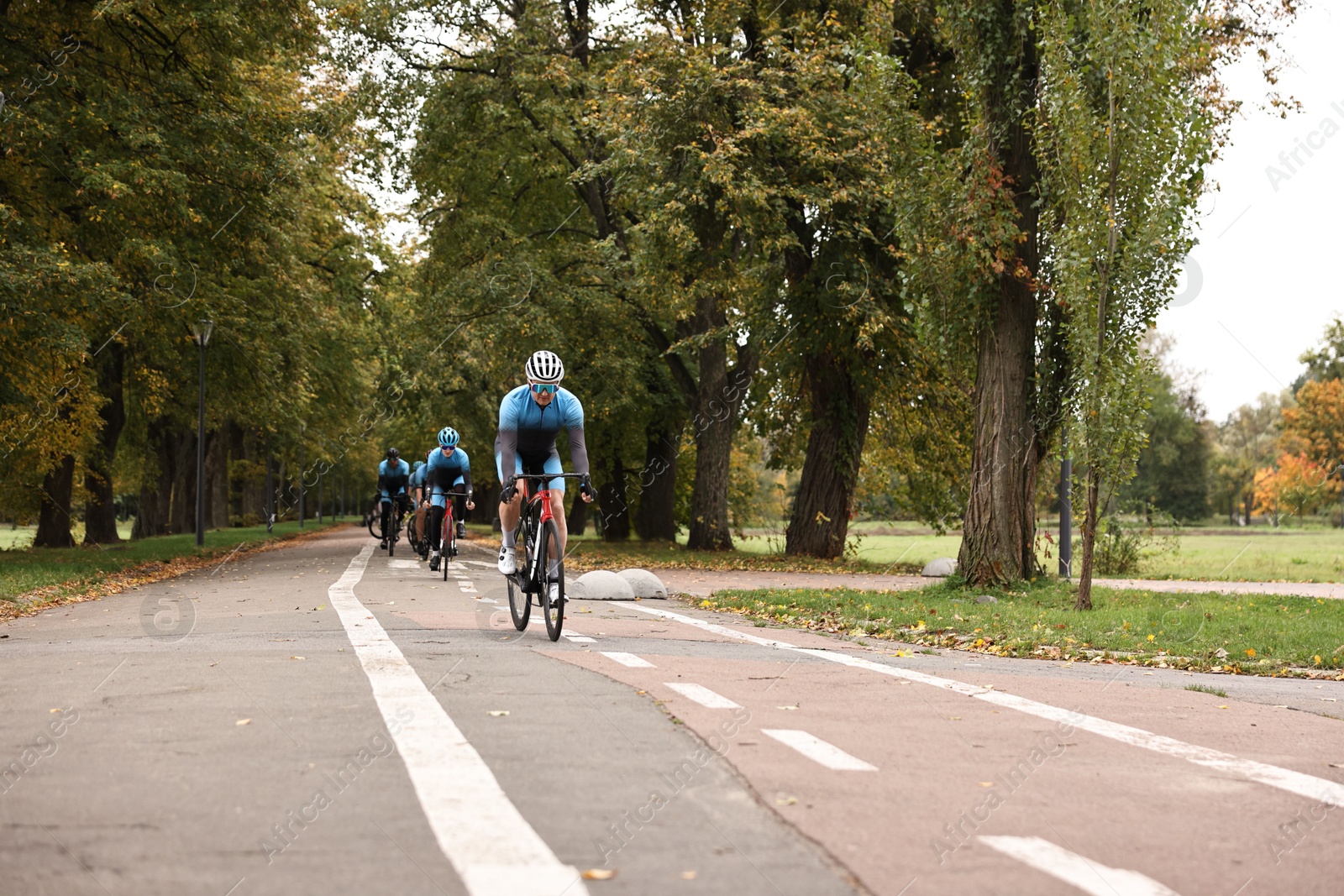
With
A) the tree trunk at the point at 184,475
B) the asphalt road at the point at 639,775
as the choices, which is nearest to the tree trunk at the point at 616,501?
the tree trunk at the point at 184,475

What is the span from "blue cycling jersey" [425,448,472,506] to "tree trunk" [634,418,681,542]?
58.0 ft

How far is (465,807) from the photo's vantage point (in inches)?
165

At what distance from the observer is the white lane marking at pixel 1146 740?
5.04 m

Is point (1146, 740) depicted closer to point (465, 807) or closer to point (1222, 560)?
point (465, 807)

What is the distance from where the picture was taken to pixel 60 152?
19.8 meters

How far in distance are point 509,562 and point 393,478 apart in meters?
13.7

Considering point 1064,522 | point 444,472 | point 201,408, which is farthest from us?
point 201,408

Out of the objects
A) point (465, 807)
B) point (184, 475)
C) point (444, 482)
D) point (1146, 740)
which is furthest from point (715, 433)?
point (465, 807)

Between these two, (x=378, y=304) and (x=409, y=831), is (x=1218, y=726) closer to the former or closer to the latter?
(x=409, y=831)

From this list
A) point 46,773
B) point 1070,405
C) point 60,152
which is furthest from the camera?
point 60,152

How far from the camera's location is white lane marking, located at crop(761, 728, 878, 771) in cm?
508

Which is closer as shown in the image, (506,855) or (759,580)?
(506,855)

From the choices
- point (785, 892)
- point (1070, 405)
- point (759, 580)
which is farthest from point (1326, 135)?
point (785, 892)

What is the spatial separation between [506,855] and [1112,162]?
11.2 m
